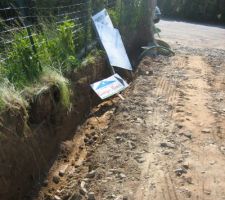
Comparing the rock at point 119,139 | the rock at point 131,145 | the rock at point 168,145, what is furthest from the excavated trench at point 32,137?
the rock at point 168,145

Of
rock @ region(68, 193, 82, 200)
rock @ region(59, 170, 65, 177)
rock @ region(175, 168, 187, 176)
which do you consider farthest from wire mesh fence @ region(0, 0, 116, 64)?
rock @ region(175, 168, 187, 176)

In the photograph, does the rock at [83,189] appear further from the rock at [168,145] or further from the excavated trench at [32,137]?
the rock at [168,145]

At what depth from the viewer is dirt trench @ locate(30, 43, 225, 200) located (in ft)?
13.5

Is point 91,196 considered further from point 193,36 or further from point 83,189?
point 193,36

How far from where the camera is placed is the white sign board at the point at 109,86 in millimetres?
6683

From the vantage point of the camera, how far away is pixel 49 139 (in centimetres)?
497

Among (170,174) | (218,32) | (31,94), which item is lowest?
(218,32)

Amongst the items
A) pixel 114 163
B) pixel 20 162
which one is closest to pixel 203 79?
pixel 114 163

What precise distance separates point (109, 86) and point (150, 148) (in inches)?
95.0

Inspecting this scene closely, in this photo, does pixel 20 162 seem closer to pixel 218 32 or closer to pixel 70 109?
pixel 70 109

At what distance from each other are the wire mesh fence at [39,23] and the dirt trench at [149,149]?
150 centimetres

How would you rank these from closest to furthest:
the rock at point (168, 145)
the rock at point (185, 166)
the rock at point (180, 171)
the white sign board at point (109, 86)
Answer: the rock at point (180, 171) < the rock at point (185, 166) < the rock at point (168, 145) < the white sign board at point (109, 86)

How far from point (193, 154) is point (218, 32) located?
45.0 feet

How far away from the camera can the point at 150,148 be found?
491 centimetres
